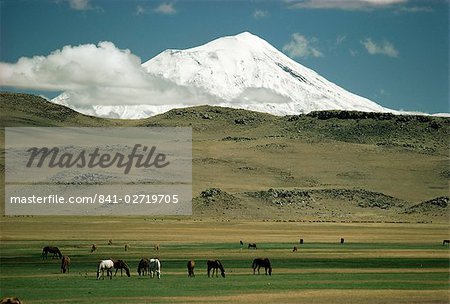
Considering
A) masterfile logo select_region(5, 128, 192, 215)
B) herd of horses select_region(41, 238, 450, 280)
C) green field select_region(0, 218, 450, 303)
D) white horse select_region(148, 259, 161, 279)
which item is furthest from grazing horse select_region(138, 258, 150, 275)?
masterfile logo select_region(5, 128, 192, 215)

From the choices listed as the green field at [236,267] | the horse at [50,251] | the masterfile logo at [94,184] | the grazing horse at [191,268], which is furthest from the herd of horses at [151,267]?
the masterfile logo at [94,184]

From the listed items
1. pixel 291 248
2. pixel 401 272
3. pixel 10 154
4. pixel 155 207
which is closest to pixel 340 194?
pixel 155 207

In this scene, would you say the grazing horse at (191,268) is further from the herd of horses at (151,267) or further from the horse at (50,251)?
the horse at (50,251)

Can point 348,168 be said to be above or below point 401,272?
above

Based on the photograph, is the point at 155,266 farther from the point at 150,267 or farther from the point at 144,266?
the point at 144,266

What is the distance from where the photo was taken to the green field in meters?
38.0

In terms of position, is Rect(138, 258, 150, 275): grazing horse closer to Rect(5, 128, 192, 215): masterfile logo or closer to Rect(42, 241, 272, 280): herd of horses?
Rect(42, 241, 272, 280): herd of horses

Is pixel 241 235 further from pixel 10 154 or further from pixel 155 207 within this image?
pixel 10 154

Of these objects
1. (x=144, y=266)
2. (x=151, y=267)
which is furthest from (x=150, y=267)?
(x=144, y=266)

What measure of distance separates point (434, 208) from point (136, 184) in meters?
51.1

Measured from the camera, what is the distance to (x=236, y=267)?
171 ft

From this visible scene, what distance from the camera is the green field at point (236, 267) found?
3800cm

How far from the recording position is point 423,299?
3681cm

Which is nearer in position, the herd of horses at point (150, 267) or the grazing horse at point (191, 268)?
the herd of horses at point (150, 267)
